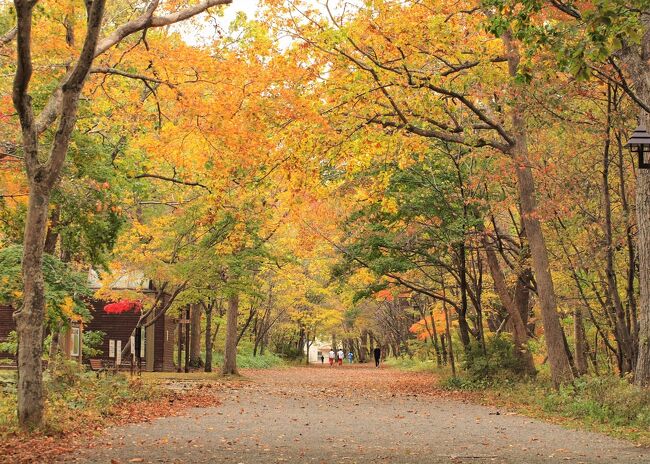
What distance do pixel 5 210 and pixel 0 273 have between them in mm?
3302

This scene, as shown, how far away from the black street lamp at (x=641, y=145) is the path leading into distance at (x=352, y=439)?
169 inches

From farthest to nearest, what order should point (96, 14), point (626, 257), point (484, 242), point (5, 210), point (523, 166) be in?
point (484, 242) < point (626, 257) < point (523, 166) < point (5, 210) < point (96, 14)

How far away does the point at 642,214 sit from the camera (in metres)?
14.6

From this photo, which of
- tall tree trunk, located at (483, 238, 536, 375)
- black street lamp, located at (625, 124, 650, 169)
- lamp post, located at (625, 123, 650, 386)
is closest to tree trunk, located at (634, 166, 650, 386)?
lamp post, located at (625, 123, 650, 386)

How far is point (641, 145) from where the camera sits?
1177cm

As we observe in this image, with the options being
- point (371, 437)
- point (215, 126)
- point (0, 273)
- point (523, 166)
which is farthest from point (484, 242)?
point (0, 273)

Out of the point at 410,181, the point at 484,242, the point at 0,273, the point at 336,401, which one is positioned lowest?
the point at 336,401

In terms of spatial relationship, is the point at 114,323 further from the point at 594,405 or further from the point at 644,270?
the point at 644,270

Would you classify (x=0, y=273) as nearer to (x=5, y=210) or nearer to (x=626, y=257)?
(x=5, y=210)

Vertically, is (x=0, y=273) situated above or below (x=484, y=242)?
below

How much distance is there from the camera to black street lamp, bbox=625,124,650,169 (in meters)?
11.7

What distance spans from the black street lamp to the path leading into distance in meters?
4.30

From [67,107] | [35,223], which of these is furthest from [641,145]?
[35,223]

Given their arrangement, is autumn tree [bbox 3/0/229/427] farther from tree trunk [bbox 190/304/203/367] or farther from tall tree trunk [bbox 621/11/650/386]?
tree trunk [bbox 190/304/203/367]
